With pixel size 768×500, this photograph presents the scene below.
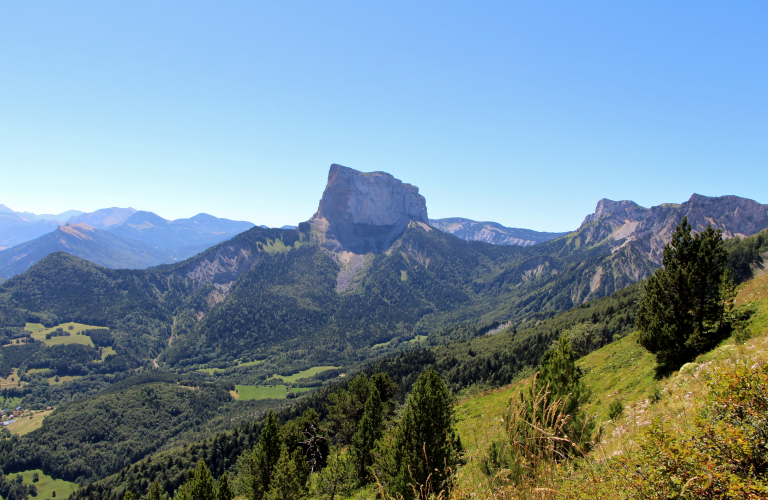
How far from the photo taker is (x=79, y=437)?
166000 mm

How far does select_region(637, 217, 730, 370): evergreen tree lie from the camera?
2188cm

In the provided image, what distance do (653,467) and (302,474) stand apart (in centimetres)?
3794

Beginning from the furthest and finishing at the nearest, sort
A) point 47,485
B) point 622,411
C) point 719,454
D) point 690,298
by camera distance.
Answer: point 47,485 < point 690,298 < point 622,411 < point 719,454

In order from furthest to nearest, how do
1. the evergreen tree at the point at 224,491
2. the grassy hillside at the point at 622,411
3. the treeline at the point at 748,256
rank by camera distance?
the treeline at the point at 748,256 → the evergreen tree at the point at 224,491 → the grassy hillside at the point at 622,411

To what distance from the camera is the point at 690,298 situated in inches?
876

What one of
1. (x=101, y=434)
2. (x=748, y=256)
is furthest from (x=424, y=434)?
(x=101, y=434)

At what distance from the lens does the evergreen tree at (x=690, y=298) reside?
21.9 meters

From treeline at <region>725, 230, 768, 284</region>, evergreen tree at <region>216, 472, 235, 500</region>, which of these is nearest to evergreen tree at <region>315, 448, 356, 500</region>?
evergreen tree at <region>216, 472, 235, 500</region>

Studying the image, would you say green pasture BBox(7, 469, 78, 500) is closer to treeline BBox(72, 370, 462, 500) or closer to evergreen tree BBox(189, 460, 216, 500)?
treeline BBox(72, 370, 462, 500)

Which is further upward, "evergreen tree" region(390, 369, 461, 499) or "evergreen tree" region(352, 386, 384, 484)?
"evergreen tree" region(390, 369, 461, 499)

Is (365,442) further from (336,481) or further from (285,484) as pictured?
(285,484)

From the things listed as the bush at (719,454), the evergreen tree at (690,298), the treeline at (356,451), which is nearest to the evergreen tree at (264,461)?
the treeline at (356,451)

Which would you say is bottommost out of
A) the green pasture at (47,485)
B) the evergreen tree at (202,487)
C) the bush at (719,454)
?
the green pasture at (47,485)

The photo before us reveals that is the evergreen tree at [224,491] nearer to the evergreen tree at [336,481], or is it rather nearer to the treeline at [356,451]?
the treeline at [356,451]
